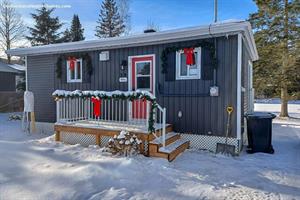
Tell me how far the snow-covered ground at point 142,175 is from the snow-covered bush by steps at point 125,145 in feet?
0.81

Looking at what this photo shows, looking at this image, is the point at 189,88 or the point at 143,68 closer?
the point at 189,88

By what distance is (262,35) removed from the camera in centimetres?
1275

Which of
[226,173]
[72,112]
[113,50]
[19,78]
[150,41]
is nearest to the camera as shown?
[226,173]

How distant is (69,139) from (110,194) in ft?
12.4

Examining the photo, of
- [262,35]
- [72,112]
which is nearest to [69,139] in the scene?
[72,112]

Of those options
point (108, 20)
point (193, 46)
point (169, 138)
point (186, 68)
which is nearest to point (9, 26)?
point (108, 20)

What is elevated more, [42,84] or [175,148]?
[42,84]

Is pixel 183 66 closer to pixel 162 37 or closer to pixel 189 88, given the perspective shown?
pixel 189 88

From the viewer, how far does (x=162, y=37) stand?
239 inches

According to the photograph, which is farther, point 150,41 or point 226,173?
point 150,41

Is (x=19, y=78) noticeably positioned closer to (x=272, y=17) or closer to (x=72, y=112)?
(x=72, y=112)

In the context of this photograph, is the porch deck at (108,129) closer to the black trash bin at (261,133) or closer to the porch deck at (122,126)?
the porch deck at (122,126)

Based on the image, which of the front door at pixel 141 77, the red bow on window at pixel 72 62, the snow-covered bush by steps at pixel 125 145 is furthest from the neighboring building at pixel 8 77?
the snow-covered bush by steps at pixel 125 145

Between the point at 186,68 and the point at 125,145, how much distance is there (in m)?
2.61
